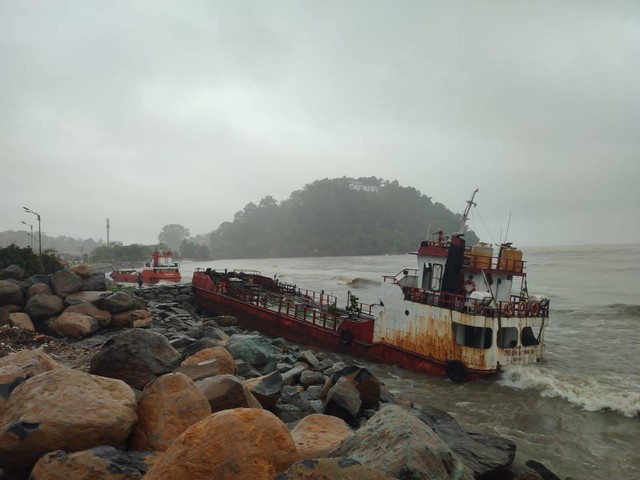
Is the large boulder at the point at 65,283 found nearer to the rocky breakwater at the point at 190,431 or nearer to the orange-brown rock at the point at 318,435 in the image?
the rocky breakwater at the point at 190,431

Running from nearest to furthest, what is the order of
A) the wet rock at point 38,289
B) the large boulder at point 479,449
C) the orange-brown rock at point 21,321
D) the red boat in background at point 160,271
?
the large boulder at point 479,449 < the orange-brown rock at point 21,321 < the wet rock at point 38,289 < the red boat in background at point 160,271

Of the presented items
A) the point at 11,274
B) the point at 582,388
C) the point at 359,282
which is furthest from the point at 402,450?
the point at 359,282

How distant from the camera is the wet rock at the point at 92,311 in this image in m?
12.3

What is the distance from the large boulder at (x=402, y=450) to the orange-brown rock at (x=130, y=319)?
1102 cm

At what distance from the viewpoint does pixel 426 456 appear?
3600 millimetres

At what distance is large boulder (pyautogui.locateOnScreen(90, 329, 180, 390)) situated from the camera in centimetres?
586

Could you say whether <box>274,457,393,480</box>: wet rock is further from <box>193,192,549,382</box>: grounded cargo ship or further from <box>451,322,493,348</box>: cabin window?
<box>451,322,493,348</box>: cabin window

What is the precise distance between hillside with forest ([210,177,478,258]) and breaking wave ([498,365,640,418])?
111961 millimetres

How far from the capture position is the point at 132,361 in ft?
19.5

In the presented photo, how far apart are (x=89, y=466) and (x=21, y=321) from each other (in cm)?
1014

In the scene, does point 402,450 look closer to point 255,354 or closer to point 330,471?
point 330,471

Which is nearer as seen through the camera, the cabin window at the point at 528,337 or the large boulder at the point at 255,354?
the large boulder at the point at 255,354

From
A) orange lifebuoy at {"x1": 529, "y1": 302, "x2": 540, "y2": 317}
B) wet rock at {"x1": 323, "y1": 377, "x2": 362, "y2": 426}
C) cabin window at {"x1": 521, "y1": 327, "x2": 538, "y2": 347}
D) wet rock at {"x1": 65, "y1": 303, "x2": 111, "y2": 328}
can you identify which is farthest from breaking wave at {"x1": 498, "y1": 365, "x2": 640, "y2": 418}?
wet rock at {"x1": 65, "y1": 303, "x2": 111, "y2": 328}

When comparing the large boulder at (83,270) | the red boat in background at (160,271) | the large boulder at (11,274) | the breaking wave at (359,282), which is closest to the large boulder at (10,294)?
the large boulder at (83,270)
